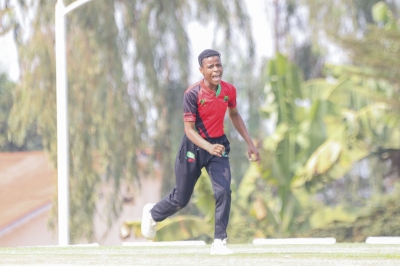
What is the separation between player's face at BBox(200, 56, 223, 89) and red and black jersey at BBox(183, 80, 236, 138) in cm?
12

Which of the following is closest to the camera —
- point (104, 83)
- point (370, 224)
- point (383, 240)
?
point (383, 240)

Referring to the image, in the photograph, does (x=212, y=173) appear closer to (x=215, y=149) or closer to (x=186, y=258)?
(x=215, y=149)

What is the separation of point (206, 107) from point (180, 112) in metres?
17.7

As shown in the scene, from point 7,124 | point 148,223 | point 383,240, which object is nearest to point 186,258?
point 148,223

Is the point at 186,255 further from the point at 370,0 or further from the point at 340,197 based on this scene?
the point at 340,197

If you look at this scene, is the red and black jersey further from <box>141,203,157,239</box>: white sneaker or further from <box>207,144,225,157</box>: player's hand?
<box>141,203,157,239</box>: white sneaker

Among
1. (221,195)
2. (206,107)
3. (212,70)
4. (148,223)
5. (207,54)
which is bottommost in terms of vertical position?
(148,223)

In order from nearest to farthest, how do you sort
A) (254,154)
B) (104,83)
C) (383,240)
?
(254,154)
(383,240)
(104,83)

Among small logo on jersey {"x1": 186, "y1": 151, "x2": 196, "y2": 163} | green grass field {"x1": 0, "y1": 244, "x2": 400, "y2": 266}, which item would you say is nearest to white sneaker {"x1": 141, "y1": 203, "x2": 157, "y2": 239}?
green grass field {"x1": 0, "y1": 244, "x2": 400, "y2": 266}

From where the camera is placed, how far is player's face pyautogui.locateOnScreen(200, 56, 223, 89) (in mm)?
8867

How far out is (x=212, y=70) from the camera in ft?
29.1

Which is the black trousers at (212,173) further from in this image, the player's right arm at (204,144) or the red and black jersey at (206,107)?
the player's right arm at (204,144)

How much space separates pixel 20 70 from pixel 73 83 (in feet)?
4.87

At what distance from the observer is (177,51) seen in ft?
85.9
